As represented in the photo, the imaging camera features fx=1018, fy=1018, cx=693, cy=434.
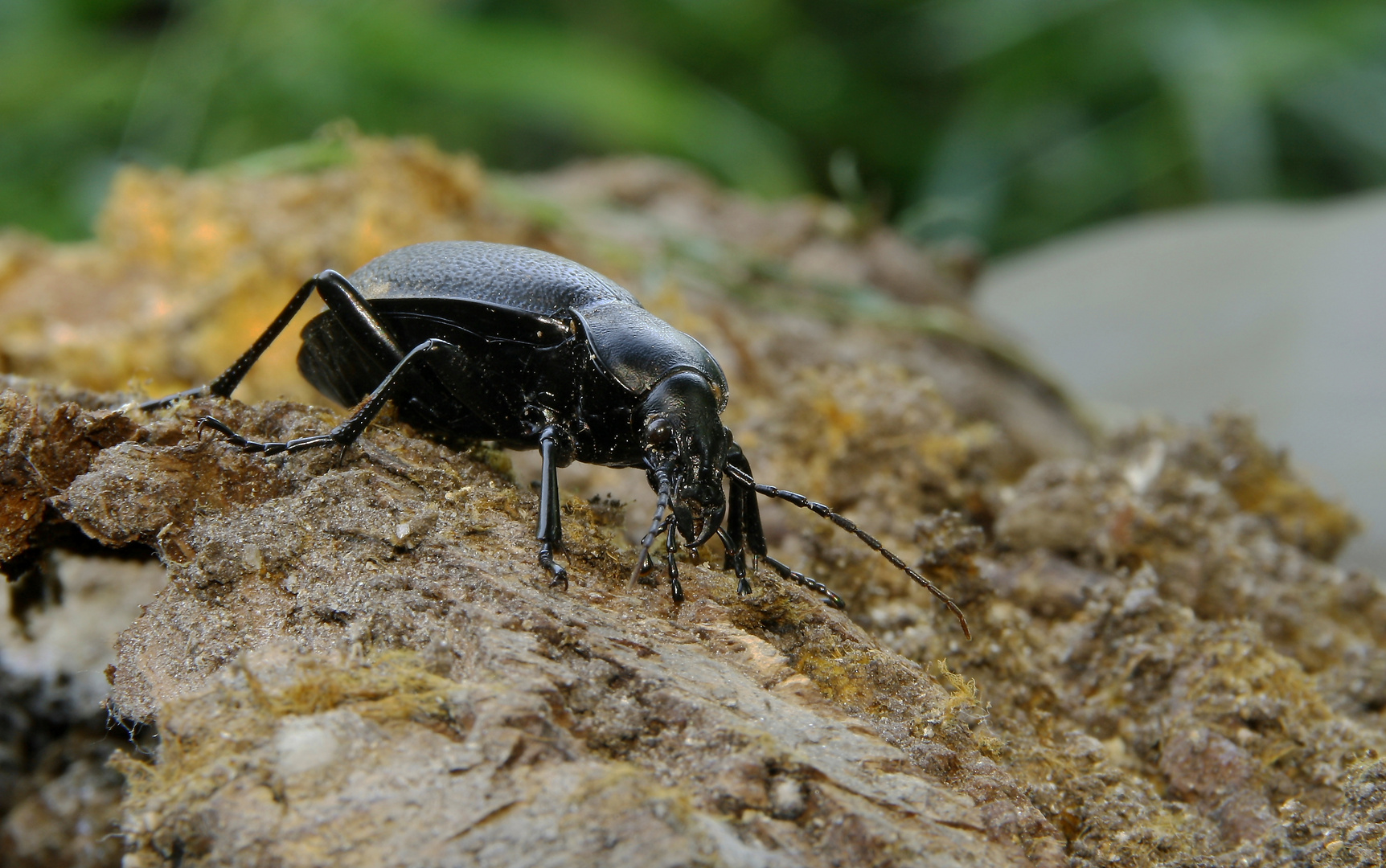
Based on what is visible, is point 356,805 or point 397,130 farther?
point 397,130

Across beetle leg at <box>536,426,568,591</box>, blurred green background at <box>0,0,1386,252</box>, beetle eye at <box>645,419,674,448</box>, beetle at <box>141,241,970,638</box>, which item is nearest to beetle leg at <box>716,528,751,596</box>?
beetle at <box>141,241,970,638</box>

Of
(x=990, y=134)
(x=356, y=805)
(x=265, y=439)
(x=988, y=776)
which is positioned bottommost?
(x=356, y=805)

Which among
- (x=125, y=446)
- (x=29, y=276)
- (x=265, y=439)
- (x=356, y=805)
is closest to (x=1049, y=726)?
(x=356, y=805)

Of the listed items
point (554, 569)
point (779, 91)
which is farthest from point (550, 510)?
point (779, 91)

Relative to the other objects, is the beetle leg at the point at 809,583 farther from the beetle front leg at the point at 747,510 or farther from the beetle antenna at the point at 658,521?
the beetle antenna at the point at 658,521

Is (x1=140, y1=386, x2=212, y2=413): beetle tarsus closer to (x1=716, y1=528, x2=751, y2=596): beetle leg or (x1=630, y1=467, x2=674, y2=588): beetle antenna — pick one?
(x1=630, y1=467, x2=674, y2=588): beetle antenna

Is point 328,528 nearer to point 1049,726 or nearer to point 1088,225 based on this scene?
point 1049,726

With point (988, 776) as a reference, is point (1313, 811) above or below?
above
